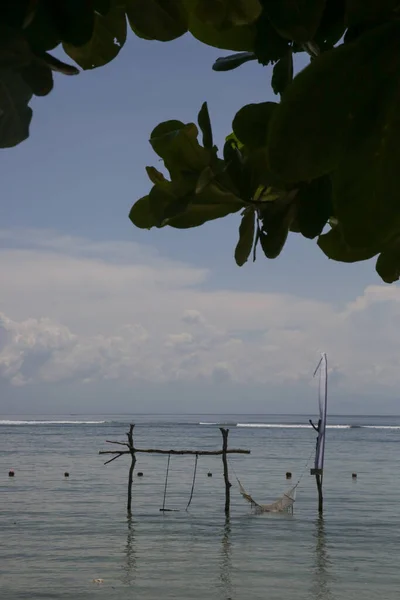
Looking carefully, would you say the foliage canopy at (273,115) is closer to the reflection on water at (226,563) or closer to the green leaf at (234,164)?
the green leaf at (234,164)

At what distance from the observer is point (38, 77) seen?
27.9 inches

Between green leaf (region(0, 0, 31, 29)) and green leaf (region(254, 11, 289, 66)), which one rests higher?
green leaf (region(254, 11, 289, 66))

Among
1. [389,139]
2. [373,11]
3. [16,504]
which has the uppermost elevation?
[373,11]

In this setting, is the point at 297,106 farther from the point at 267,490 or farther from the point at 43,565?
the point at 267,490

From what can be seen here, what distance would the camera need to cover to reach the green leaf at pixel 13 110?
0.67m

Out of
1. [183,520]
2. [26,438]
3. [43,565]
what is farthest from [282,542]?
[26,438]

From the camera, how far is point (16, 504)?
28703 mm

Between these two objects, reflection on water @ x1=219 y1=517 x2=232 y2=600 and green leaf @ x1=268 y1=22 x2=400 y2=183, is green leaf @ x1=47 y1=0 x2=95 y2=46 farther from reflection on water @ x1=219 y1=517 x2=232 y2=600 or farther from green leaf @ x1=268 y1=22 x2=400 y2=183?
reflection on water @ x1=219 y1=517 x2=232 y2=600

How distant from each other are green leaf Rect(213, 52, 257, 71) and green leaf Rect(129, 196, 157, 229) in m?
0.18

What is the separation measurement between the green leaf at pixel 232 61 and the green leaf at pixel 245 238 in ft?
0.56

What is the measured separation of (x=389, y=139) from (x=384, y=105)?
26 millimetres

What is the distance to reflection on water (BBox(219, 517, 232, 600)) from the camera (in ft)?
51.5

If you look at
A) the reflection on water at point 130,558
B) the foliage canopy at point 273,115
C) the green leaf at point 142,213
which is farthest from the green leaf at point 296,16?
the reflection on water at point 130,558

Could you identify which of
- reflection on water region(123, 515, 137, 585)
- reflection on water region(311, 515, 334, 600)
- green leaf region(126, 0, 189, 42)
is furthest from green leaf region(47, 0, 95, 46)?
reflection on water region(123, 515, 137, 585)
